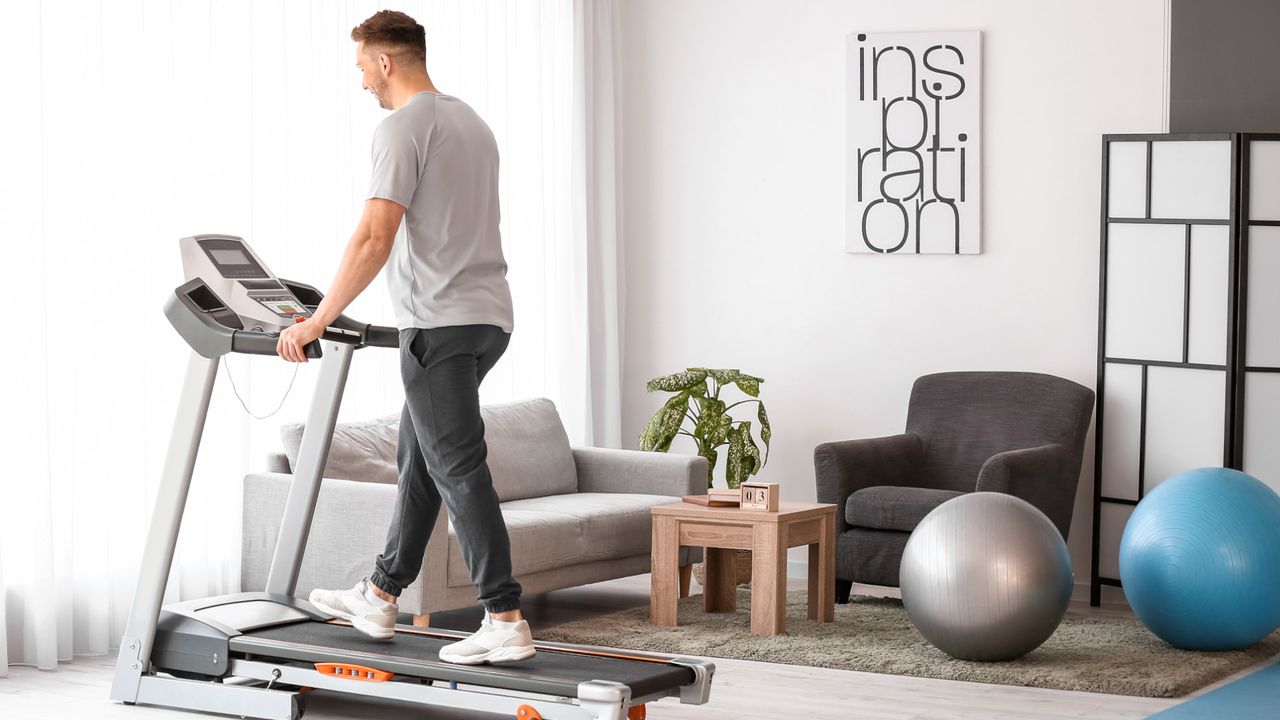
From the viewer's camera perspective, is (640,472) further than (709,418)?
No

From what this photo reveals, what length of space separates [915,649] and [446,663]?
A: 5.83 ft

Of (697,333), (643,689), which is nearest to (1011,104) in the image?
(697,333)

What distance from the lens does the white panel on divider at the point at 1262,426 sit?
594 cm

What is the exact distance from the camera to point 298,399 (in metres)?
5.71

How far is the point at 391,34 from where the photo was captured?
390 centimetres

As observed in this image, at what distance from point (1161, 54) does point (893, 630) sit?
2638 millimetres

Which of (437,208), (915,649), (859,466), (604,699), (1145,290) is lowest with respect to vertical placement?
(915,649)

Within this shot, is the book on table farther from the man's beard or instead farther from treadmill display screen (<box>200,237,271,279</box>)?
the man's beard

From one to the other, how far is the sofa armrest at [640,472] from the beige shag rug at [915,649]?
500mm

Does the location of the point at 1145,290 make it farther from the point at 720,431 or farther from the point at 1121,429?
the point at 720,431

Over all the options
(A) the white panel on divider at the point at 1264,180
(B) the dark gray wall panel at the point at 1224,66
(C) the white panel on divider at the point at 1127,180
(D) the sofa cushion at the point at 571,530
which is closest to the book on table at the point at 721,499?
(D) the sofa cushion at the point at 571,530

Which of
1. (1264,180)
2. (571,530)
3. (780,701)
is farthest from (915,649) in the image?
(1264,180)

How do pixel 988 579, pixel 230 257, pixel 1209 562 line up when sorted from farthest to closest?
pixel 1209 562 < pixel 988 579 < pixel 230 257

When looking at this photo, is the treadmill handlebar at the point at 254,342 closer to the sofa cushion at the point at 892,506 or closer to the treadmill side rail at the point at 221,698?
the treadmill side rail at the point at 221,698
